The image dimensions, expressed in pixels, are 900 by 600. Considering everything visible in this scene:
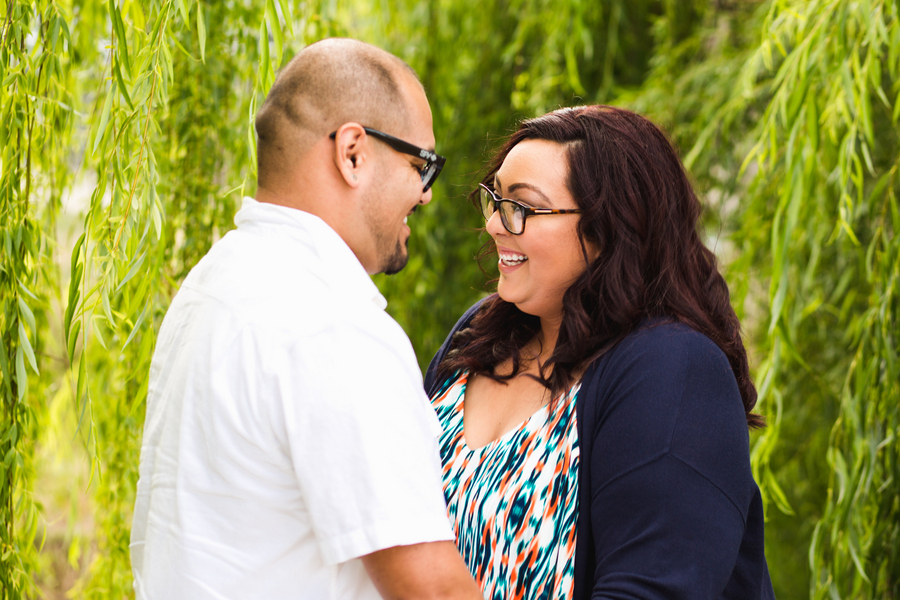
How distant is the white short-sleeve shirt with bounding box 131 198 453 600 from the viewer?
83 centimetres

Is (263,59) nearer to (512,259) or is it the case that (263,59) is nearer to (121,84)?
(121,84)

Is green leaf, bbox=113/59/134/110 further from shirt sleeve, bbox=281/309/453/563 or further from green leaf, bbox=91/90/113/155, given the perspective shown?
shirt sleeve, bbox=281/309/453/563

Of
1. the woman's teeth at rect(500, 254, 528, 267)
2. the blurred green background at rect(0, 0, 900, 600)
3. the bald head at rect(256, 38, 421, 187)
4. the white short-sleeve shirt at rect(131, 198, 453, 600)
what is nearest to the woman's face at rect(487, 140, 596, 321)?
the woman's teeth at rect(500, 254, 528, 267)

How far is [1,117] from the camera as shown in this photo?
4.53 ft

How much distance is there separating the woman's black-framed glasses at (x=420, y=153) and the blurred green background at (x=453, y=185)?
0.39m

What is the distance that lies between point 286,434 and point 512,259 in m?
0.69

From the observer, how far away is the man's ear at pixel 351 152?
3.24 ft

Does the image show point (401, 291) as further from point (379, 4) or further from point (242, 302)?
point (242, 302)

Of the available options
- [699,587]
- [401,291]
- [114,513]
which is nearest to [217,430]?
[699,587]

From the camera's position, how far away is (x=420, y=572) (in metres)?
0.85

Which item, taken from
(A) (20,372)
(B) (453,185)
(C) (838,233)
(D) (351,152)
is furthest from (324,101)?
(C) (838,233)

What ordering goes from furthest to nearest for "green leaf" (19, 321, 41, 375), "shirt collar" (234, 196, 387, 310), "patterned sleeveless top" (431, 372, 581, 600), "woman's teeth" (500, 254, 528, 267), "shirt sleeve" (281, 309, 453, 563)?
1. "woman's teeth" (500, 254, 528, 267)
2. "green leaf" (19, 321, 41, 375)
3. "patterned sleeveless top" (431, 372, 581, 600)
4. "shirt collar" (234, 196, 387, 310)
5. "shirt sleeve" (281, 309, 453, 563)

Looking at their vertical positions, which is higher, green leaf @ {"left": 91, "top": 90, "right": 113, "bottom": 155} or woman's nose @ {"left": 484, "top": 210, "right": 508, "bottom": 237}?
green leaf @ {"left": 91, "top": 90, "right": 113, "bottom": 155}

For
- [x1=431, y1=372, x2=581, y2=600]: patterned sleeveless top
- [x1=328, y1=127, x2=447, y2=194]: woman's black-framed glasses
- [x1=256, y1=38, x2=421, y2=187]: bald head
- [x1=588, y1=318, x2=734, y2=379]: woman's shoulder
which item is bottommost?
[x1=431, y1=372, x2=581, y2=600]: patterned sleeveless top
